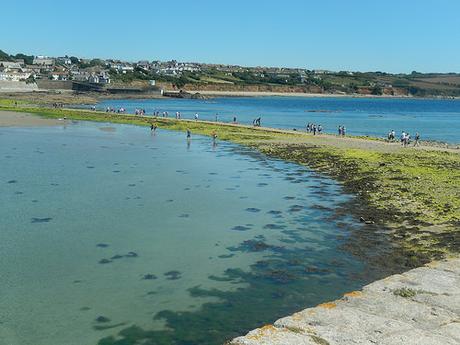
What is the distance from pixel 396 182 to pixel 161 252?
770 inches

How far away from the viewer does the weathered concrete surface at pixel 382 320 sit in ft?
34.2

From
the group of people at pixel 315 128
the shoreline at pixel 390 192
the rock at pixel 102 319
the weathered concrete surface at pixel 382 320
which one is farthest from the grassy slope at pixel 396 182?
the rock at pixel 102 319

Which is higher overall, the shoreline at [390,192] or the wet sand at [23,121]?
the shoreline at [390,192]

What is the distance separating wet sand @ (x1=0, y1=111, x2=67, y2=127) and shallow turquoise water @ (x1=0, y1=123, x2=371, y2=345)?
37618 millimetres

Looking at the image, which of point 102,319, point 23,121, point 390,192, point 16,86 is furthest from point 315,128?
point 16,86

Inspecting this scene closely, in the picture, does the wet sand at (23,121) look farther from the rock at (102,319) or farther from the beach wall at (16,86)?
the beach wall at (16,86)

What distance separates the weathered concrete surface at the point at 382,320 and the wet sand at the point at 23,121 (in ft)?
232

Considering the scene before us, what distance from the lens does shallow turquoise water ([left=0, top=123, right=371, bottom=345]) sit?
14094 mm

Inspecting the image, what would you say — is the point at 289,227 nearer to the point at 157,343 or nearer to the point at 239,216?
the point at 239,216

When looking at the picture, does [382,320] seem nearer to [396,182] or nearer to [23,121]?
[396,182]

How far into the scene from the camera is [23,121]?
261 feet

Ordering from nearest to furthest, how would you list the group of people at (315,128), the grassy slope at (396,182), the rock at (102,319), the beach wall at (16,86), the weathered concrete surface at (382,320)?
the weathered concrete surface at (382,320) → the rock at (102,319) → the grassy slope at (396,182) → the group of people at (315,128) → the beach wall at (16,86)

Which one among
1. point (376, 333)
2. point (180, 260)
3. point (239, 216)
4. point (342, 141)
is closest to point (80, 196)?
point (239, 216)

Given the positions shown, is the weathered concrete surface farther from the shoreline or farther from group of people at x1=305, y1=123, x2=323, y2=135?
group of people at x1=305, y1=123, x2=323, y2=135
